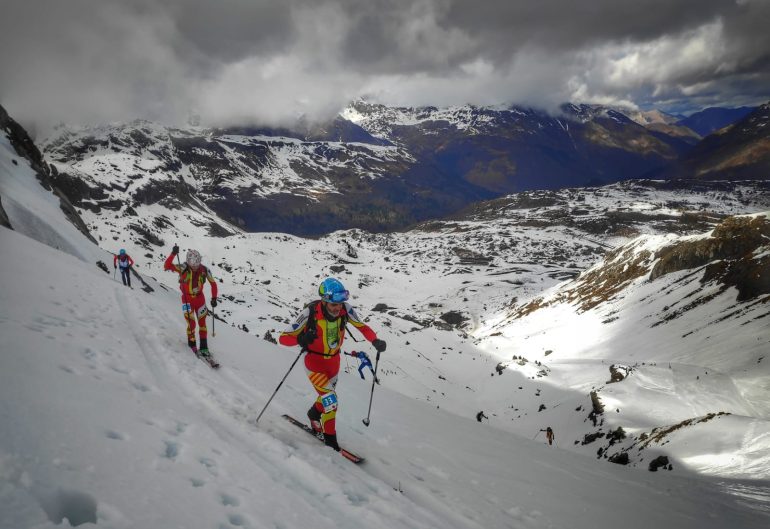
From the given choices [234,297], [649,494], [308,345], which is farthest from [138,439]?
[234,297]

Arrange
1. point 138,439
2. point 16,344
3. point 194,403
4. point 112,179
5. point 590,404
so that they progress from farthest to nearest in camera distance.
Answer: point 112,179 < point 590,404 < point 194,403 < point 16,344 < point 138,439

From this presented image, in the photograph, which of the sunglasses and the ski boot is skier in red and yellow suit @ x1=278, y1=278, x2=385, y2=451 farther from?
the ski boot

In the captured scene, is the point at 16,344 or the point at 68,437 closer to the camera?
the point at 68,437

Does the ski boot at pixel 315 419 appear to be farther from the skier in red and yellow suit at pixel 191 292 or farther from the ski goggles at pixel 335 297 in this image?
the skier in red and yellow suit at pixel 191 292

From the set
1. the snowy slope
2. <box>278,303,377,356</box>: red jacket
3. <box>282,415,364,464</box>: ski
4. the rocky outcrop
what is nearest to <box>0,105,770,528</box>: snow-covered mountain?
the snowy slope

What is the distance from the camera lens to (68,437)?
4.28 m

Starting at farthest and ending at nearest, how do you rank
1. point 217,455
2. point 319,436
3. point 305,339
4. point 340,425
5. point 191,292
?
point 191,292, point 340,425, point 319,436, point 305,339, point 217,455

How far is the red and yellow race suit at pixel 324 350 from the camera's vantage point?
7738mm

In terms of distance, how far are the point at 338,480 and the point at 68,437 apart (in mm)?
3691

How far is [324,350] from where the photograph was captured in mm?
7758

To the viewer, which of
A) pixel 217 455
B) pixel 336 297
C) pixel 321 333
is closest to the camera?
pixel 217 455

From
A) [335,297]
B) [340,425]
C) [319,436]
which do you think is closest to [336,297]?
Result: [335,297]

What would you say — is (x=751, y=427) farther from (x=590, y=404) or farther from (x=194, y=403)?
(x=194, y=403)

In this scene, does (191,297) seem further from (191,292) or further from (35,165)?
(35,165)
